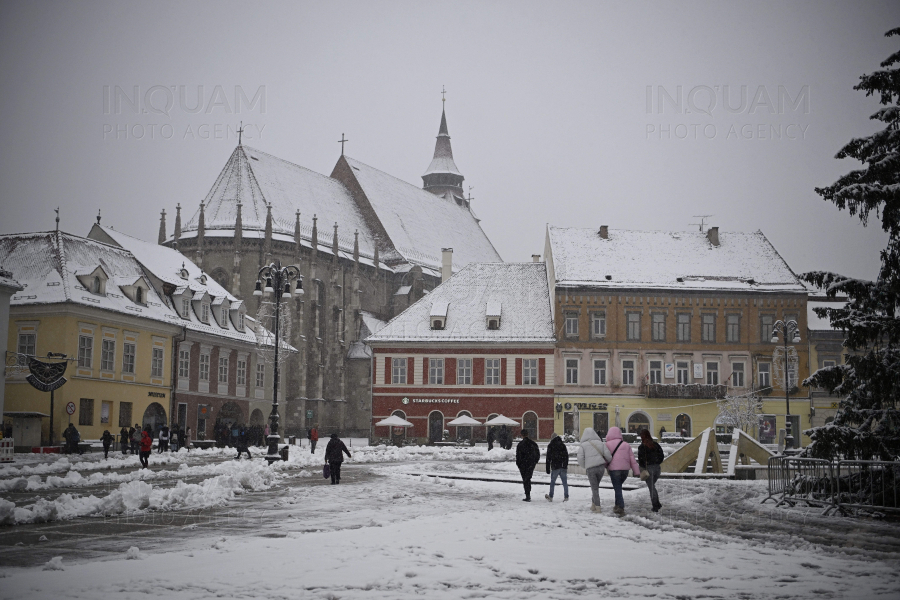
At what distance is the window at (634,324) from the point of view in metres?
56.0

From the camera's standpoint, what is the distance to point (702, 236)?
6088 cm

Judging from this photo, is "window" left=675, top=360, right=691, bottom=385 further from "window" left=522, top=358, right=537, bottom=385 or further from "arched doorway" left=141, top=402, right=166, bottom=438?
"arched doorway" left=141, top=402, right=166, bottom=438

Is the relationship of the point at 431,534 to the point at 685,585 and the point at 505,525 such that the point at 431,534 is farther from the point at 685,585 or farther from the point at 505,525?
the point at 685,585

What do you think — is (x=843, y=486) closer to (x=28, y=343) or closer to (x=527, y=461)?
(x=527, y=461)

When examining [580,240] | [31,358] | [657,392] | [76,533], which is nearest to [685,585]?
[76,533]

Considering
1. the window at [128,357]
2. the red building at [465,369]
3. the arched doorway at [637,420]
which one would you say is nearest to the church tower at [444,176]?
the red building at [465,369]

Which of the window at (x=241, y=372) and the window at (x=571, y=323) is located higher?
the window at (x=571, y=323)

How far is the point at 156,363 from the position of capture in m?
47.2

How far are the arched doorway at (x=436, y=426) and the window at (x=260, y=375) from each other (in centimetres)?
1080

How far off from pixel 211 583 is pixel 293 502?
8.55m

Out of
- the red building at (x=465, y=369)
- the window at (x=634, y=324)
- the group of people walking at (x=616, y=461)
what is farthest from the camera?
the window at (x=634, y=324)

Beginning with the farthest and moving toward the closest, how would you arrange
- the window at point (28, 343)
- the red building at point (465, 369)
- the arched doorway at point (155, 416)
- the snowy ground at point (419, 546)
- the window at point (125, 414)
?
1. the red building at point (465, 369)
2. the arched doorway at point (155, 416)
3. the window at point (125, 414)
4. the window at point (28, 343)
5. the snowy ground at point (419, 546)

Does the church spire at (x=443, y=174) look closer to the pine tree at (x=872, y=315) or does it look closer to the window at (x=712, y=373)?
the window at (x=712, y=373)

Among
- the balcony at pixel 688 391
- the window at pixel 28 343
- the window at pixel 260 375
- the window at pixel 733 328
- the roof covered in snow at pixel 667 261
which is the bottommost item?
the balcony at pixel 688 391
